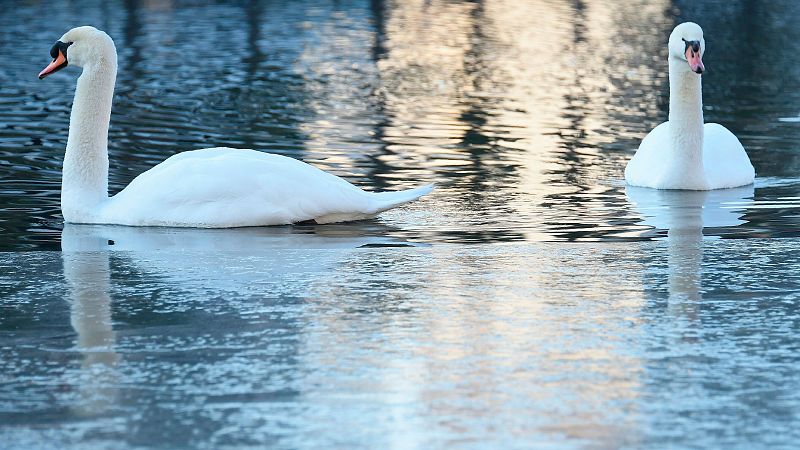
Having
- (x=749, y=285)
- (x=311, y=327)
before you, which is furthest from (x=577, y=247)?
(x=311, y=327)

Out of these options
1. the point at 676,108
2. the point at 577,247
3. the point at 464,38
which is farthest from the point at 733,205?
the point at 464,38

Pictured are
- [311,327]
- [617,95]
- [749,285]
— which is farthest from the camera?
[617,95]

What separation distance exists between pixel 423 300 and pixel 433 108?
1055cm

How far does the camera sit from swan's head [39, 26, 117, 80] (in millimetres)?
9141

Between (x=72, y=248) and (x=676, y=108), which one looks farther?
(x=676, y=108)

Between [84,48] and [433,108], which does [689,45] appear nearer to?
[84,48]

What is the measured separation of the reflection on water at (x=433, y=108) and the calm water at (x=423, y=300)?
0.06m

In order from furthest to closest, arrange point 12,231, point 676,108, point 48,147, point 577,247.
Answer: point 48,147, point 676,108, point 12,231, point 577,247

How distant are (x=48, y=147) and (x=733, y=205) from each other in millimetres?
5695

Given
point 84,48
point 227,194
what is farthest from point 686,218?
point 84,48

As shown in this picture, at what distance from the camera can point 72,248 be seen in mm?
7961

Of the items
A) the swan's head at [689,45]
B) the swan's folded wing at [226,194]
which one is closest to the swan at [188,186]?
the swan's folded wing at [226,194]

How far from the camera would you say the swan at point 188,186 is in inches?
333

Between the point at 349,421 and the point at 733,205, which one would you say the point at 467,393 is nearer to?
the point at 349,421
